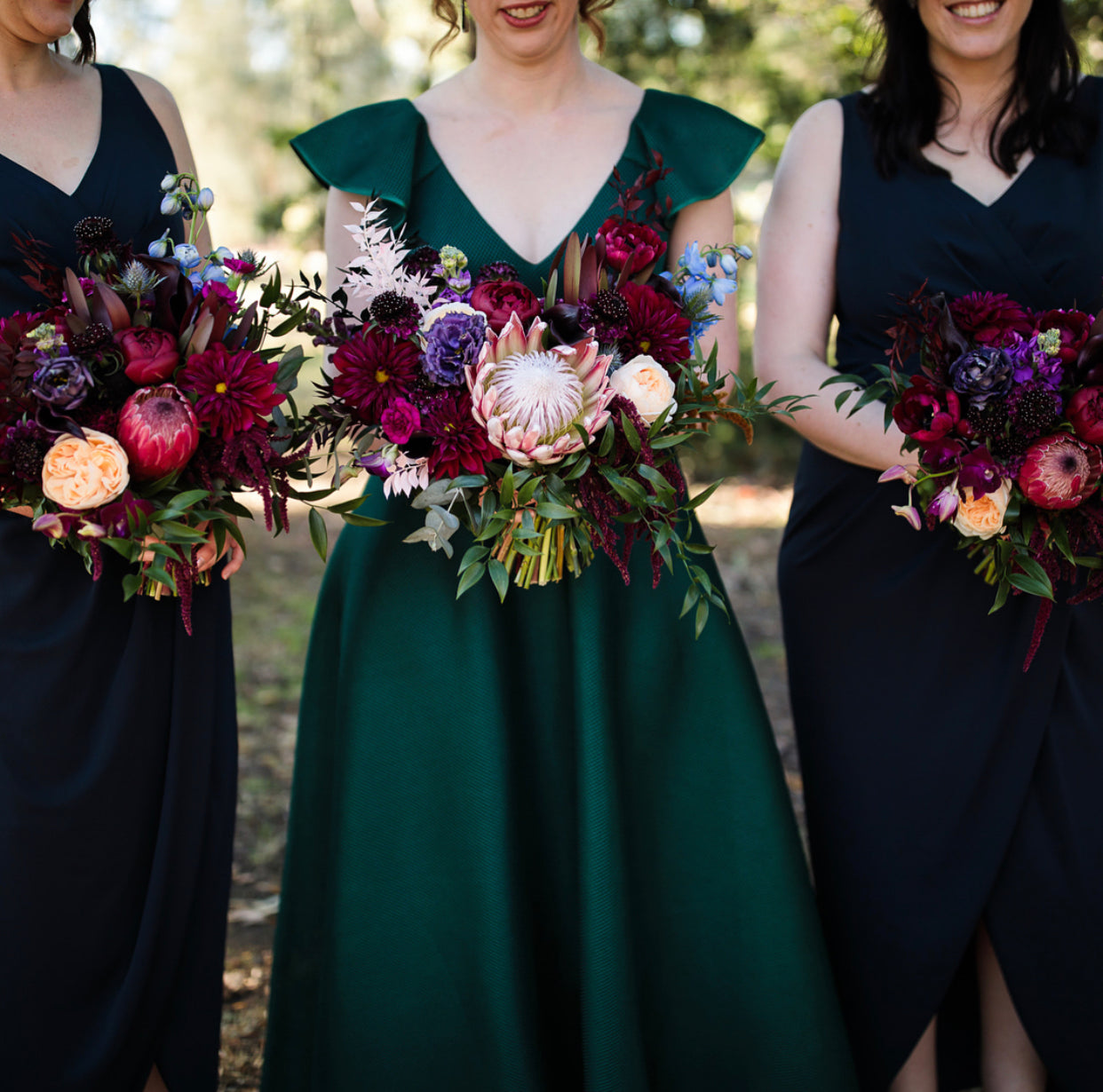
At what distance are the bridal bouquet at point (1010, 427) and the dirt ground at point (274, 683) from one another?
68cm

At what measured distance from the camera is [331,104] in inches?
484

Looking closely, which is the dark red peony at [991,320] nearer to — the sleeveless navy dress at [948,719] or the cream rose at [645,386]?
the sleeveless navy dress at [948,719]

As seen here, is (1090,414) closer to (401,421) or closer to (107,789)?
(401,421)

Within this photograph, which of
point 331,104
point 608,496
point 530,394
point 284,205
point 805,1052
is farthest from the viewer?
point 331,104

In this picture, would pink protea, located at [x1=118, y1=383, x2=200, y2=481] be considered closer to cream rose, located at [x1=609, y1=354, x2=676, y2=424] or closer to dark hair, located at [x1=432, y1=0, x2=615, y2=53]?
cream rose, located at [x1=609, y1=354, x2=676, y2=424]

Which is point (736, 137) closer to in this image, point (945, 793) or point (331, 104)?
point (945, 793)

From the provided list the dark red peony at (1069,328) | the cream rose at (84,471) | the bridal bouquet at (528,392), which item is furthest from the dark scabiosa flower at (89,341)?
the dark red peony at (1069,328)

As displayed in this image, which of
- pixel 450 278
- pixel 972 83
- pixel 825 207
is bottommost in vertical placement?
pixel 450 278

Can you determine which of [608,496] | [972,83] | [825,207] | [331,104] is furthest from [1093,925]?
[331,104]

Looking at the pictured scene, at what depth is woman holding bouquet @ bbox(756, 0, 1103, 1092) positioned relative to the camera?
2.58 metres

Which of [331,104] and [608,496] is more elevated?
[331,104]

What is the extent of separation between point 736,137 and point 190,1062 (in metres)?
2.38

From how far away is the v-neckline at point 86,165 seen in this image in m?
2.27

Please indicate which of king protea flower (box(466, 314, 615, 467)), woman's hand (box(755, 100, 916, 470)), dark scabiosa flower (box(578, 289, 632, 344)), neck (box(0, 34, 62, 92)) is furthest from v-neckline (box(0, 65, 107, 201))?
woman's hand (box(755, 100, 916, 470))
